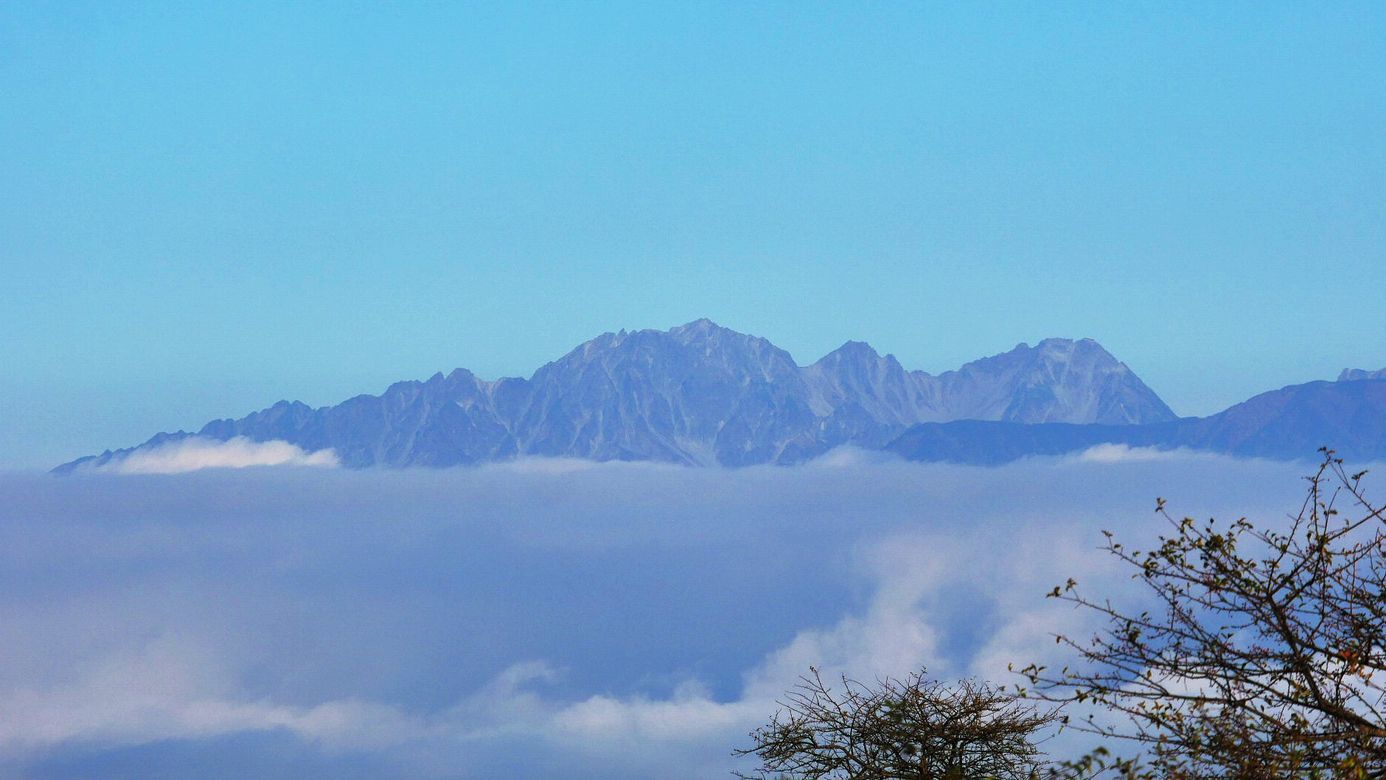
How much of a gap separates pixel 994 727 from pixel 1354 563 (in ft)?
42.2

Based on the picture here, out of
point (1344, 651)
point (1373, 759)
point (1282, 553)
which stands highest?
point (1282, 553)

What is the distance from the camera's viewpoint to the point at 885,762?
27984 mm

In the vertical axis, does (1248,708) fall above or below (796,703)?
below

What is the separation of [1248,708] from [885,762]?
13.5 m

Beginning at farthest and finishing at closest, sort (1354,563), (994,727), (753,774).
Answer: (753,774) → (994,727) → (1354,563)

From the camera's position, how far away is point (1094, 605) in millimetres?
14773

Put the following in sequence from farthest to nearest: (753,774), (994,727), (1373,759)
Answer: (753,774) < (994,727) < (1373,759)

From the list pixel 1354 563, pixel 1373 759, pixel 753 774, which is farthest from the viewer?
pixel 753 774

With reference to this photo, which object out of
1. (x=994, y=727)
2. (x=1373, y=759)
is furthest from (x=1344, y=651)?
(x=994, y=727)

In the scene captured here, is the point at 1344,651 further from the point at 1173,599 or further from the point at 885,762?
the point at 885,762

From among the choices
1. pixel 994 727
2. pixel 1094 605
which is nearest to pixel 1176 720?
pixel 1094 605

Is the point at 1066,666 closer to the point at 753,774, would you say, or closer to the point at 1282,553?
the point at 1282,553

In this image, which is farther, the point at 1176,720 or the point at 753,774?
the point at 753,774

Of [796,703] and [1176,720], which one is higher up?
[796,703]
